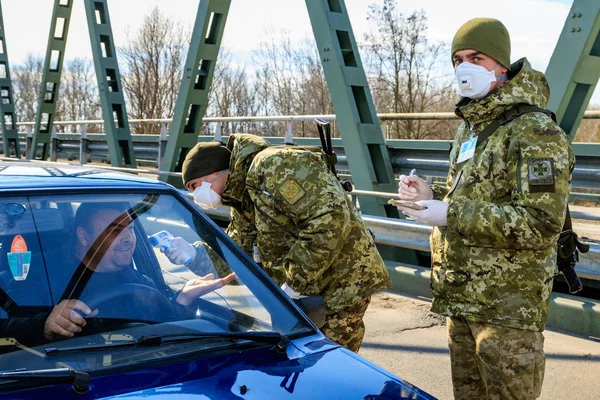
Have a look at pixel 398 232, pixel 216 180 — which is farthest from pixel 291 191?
pixel 398 232

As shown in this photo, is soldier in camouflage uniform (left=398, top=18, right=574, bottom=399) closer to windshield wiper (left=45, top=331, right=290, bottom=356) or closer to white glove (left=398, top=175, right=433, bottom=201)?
white glove (left=398, top=175, right=433, bottom=201)

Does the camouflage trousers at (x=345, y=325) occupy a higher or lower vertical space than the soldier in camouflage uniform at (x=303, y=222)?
lower

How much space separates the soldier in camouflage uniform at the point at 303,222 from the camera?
3279mm

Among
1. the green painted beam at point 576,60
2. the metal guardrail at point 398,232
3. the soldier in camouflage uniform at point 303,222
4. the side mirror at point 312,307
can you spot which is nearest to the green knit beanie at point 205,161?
the soldier in camouflage uniform at point 303,222

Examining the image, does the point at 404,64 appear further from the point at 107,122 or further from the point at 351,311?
the point at 351,311

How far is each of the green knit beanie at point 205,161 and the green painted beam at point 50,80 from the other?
10979 millimetres

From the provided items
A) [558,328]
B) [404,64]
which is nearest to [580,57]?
[558,328]

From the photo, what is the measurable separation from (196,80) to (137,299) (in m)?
7.40

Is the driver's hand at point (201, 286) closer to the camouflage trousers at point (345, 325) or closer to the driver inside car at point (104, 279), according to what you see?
the driver inside car at point (104, 279)

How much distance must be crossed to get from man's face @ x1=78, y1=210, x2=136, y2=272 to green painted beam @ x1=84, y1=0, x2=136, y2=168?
8.86 m

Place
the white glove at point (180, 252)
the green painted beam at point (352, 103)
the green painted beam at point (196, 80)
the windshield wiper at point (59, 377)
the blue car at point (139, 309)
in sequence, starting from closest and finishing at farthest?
the windshield wiper at point (59, 377)
the blue car at point (139, 309)
the white glove at point (180, 252)
the green painted beam at point (352, 103)
the green painted beam at point (196, 80)

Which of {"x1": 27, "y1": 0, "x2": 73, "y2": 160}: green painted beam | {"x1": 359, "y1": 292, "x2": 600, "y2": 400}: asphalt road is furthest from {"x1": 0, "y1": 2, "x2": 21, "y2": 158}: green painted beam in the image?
{"x1": 359, "y1": 292, "x2": 600, "y2": 400}: asphalt road

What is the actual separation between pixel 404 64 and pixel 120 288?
20.5m

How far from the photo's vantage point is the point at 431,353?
4.94 meters
